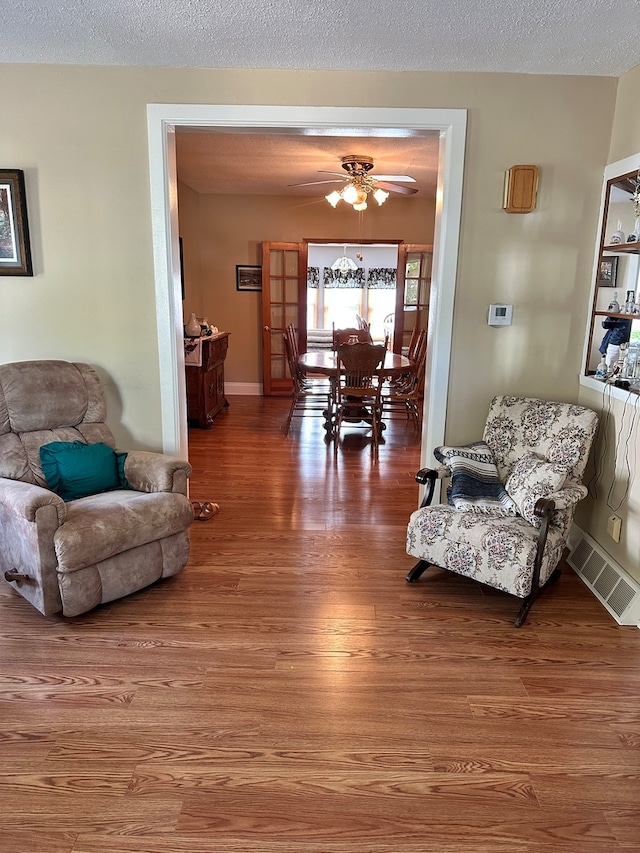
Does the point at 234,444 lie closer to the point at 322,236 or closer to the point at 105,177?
the point at 105,177

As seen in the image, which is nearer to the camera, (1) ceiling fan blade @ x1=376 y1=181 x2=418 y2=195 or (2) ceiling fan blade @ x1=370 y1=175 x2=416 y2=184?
(2) ceiling fan blade @ x1=370 y1=175 x2=416 y2=184

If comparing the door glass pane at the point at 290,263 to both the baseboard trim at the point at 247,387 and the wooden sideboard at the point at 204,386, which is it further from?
the wooden sideboard at the point at 204,386

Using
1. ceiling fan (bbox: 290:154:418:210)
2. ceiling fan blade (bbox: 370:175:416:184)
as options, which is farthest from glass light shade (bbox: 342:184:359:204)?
ceiling fan blade (bbox: 370:175:416:184)

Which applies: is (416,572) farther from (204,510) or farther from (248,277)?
(248,277)

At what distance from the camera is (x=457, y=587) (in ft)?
9.37

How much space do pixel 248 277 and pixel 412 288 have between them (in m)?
2.19

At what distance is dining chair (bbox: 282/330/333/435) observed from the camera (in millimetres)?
5742

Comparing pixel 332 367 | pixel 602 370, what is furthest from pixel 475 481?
pixel 332 367

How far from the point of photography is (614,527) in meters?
2.80

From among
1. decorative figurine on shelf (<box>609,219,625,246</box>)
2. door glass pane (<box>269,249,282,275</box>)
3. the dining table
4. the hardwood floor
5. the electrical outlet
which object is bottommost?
the hardwood floor

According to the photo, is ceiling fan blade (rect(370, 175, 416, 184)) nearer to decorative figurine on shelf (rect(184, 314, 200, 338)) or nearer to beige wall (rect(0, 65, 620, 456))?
beige wall (rect(0, 65, 620, 456))

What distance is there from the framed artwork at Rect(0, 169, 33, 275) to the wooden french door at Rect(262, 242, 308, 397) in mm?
4505

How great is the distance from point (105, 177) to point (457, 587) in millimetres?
2862

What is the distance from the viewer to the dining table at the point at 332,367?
17.2 feet
